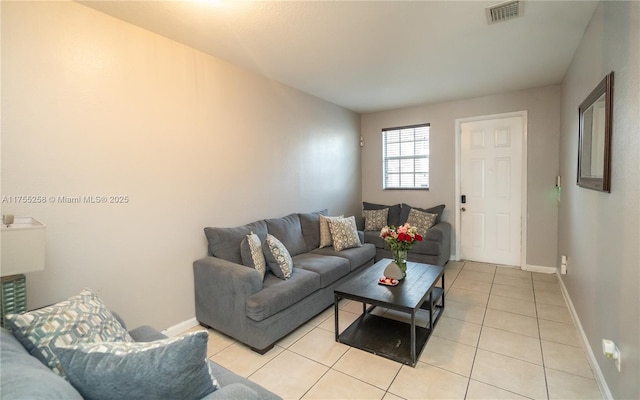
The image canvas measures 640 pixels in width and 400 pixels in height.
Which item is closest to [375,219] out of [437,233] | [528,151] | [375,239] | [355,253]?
[375,239]

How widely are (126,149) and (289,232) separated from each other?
1.75 m

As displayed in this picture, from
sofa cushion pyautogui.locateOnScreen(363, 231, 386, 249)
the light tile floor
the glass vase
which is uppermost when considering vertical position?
the glass vase

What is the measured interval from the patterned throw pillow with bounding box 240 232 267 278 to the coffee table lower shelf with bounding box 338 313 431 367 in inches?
35.0

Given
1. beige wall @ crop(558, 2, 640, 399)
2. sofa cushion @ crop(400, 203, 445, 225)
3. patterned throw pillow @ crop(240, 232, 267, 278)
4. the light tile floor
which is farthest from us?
sofa cushion @ crop(400, 203, 445, 225)

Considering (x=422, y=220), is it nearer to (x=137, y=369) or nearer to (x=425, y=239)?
(x=425, y=239)

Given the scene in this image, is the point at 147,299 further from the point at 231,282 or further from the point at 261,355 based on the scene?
the point at 261,355

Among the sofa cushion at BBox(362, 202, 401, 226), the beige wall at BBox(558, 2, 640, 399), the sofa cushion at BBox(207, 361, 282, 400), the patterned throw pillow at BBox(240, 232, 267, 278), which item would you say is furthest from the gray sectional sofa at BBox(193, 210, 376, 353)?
the beige wall at BBox(558, 2, 640, 399)

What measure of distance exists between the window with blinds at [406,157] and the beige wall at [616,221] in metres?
2.33

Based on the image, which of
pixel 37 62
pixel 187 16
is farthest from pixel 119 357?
pixel 187 16

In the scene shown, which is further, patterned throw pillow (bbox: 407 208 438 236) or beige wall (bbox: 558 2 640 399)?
patterned throw pillow (bbox: 407 208 438 236)

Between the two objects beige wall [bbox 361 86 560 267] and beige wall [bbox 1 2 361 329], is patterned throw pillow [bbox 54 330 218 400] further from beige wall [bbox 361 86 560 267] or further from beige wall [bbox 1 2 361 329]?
beige wall [bbox 361 86 560 267]

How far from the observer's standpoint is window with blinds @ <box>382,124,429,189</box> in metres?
4.85

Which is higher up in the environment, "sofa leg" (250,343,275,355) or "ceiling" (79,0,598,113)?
"ceiling" (79,0,598,113)

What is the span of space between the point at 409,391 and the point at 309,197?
2.66 metres
